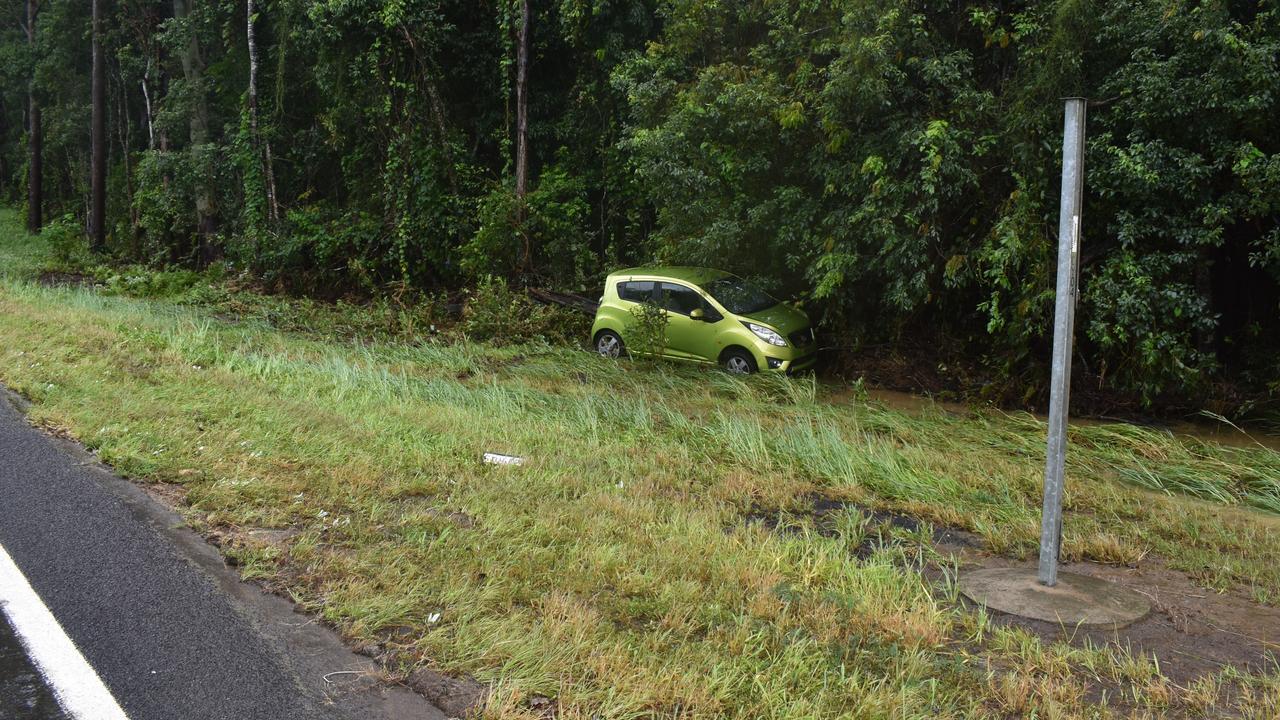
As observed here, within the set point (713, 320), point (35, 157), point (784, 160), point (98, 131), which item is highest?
point (35, 157)

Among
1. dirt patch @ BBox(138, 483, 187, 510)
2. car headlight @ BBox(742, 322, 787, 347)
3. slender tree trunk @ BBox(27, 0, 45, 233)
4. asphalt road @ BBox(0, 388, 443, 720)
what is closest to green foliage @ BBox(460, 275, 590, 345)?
car headlight @ BBox(742, 322, 787, 347)

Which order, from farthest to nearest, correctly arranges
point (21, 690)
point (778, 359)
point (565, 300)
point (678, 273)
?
point (565, 300) → point (678, 273) → point (778, 359) → point (21, 690)

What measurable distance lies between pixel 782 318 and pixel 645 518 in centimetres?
922

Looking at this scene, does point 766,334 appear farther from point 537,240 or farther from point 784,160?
point 537,240

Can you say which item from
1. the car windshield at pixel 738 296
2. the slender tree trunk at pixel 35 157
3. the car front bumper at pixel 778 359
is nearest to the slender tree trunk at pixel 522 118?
the car windshield at pixel 738 296

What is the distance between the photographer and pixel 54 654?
3.75m

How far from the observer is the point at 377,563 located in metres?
4.71

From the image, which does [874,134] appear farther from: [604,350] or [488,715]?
[488,715]

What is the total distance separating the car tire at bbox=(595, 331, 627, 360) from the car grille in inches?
114

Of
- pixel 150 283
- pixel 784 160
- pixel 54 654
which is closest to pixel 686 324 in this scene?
pixel 784 160

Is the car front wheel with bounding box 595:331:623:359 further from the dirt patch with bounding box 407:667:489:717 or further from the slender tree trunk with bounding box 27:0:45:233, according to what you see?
the slender tree trunk with bounding box 27:0:45:233

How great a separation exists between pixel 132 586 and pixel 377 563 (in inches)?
46.1

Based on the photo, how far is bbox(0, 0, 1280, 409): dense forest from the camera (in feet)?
36.8

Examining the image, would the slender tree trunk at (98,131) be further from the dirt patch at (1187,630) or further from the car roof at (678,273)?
the dirt patch at (1187,630)
